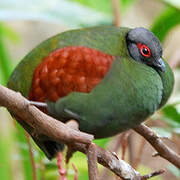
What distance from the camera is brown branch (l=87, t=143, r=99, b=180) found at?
660mm

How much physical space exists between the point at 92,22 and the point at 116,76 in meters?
0.74

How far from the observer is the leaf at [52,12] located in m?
1.39

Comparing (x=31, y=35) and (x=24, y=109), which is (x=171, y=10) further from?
(x=31, y=35)

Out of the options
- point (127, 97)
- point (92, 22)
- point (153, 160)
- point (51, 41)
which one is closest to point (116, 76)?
point (127, 97)

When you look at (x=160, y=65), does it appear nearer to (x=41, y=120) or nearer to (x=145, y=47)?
(x=145, y=47)

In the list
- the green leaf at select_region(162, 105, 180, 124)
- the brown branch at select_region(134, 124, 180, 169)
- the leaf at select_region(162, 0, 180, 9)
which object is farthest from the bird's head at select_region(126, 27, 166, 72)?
the leaf at select_region(162, 0, 180, 9)

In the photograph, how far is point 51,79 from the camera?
76cm

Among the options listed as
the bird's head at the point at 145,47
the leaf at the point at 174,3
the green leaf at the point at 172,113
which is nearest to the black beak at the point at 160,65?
the bird's head at the point at 145,47

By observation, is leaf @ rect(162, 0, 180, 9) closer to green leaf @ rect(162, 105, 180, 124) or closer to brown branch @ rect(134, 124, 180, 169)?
green leaf @ rect(162, 105, 180, 124)

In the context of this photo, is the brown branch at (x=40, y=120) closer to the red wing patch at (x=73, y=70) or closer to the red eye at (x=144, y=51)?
the red wing patch at (x=73, y=70)

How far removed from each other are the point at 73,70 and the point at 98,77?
45mm

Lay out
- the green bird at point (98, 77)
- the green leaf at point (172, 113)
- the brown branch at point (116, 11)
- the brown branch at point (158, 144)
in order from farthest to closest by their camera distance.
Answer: the brown branch at point (116, 11) → the green leaf at point (172, 113) → the brown branch at point (158, 144) → the green bird at point (98, 77)

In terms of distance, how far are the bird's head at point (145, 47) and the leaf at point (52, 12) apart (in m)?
0.64

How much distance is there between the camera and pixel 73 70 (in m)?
0.76
